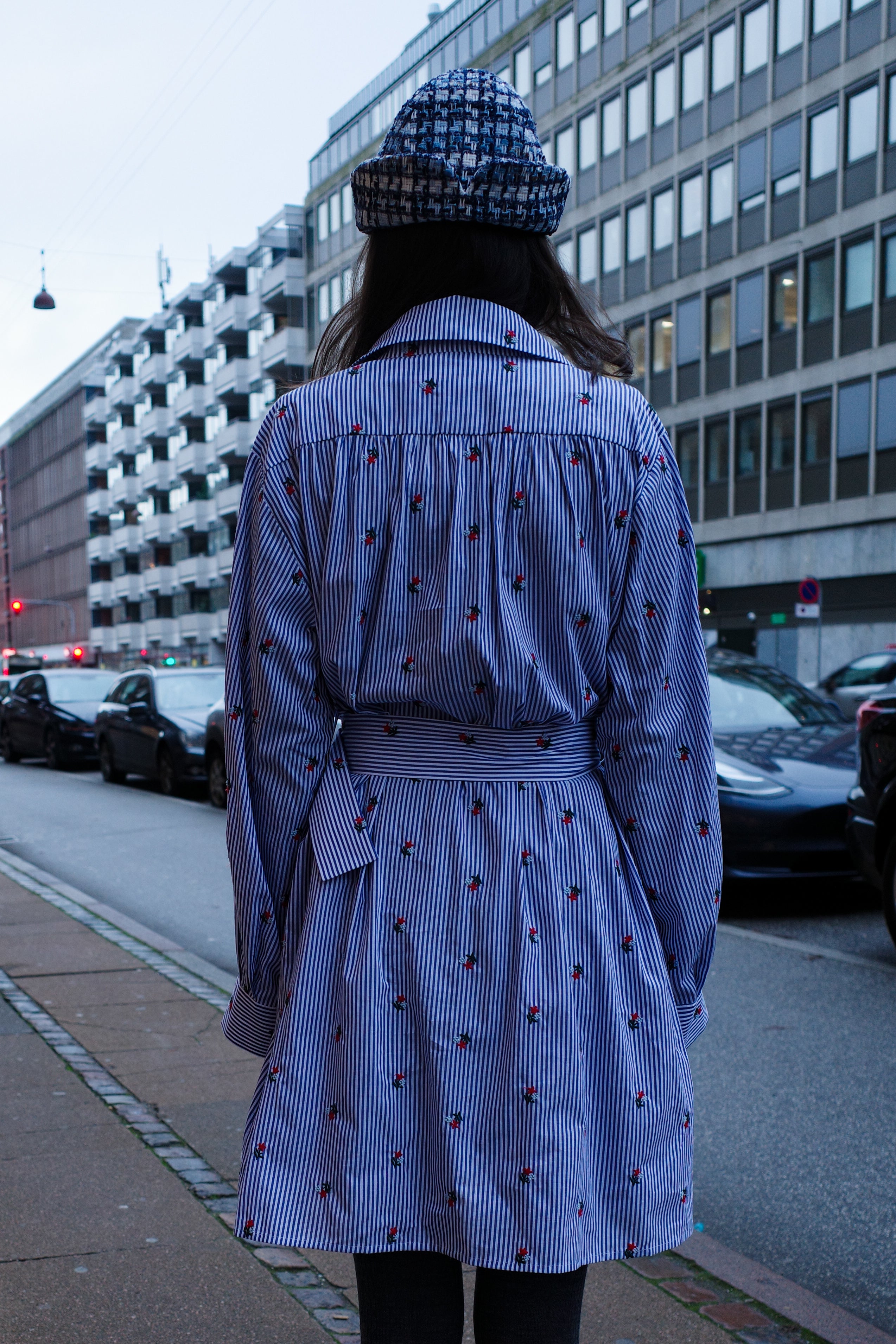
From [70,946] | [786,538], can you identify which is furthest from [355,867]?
[786,538]

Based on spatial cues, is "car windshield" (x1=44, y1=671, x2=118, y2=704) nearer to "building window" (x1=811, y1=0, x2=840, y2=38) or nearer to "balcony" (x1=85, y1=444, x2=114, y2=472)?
"building window" (x1=811, y1=0, x2=840, y2=38)

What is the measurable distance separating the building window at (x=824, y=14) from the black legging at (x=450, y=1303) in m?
35.0

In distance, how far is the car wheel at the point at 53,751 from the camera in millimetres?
21828

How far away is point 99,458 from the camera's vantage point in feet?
298

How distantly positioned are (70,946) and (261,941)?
517 centimetres

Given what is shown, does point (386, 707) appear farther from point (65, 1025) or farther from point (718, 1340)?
point (65, 1025)

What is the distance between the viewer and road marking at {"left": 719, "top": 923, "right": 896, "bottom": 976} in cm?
657

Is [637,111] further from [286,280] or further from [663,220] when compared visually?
[286,280]

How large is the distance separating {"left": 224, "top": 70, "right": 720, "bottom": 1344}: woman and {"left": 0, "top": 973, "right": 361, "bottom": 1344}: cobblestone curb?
2.34ft

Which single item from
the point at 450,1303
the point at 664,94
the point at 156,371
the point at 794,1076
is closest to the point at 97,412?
the point at 156,371

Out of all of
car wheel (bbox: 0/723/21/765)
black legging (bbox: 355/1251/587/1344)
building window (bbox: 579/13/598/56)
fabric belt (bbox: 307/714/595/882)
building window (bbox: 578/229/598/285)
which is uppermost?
building window (bbox: 579/13/598/56)

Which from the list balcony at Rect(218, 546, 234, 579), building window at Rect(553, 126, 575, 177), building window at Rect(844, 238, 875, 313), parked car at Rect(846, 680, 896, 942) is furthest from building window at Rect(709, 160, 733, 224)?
balcony at Rect(218, 546, 234, 579)

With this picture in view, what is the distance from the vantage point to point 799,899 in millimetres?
8594

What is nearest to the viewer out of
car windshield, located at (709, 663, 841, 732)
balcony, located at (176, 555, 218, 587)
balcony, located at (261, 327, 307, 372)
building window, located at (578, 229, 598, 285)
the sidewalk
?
the sidewalk
